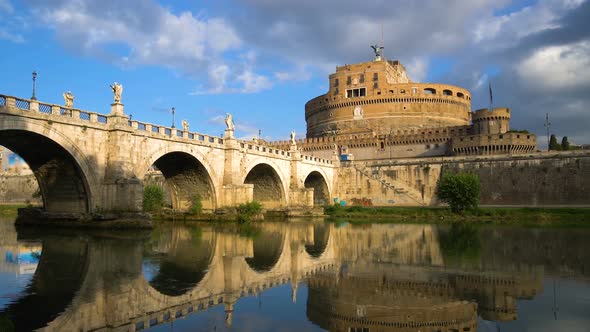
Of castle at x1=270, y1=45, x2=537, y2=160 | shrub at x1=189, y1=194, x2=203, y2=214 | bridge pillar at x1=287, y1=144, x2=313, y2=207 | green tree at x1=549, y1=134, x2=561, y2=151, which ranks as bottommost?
shrub at x1=189, y1=194, x2=203, y2=214

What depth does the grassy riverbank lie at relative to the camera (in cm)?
3796

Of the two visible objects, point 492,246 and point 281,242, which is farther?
point 281,242

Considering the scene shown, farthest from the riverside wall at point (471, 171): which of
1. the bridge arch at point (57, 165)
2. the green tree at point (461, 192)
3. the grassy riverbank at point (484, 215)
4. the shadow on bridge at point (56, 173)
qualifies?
the bridge arch at point (57, 165)

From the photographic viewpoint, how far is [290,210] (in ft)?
147

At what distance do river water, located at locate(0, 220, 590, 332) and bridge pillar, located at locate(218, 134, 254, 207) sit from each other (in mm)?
14051

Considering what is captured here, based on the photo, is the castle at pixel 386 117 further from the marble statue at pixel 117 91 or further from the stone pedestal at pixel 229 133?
the marble statue at pixel 117 91

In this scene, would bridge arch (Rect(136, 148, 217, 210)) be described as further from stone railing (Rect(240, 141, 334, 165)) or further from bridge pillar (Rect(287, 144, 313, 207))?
bridge pillar (Rect(287, 144, 313, 207))

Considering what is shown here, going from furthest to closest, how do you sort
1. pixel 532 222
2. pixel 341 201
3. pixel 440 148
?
pixel 440 148
pixel 341 201
pixel 532 222

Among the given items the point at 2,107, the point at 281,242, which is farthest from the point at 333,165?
the point at 2,107

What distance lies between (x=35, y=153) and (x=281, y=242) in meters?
15.9

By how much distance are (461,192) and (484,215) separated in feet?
9.60

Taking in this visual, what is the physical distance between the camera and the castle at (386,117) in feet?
227

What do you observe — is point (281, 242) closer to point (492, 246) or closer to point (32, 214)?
point (492, 246)

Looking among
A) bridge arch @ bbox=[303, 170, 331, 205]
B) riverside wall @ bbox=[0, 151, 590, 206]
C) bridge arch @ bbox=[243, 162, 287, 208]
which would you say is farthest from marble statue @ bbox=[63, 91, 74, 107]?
bridge arch @ bbox=[303, 170, 331, 205]
